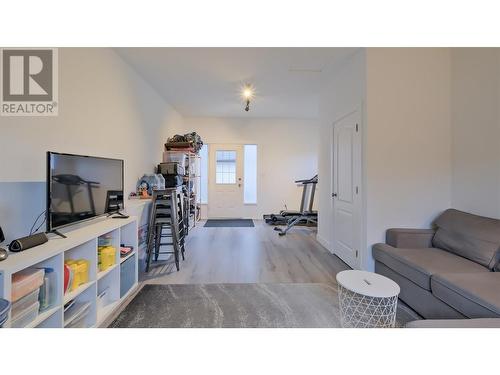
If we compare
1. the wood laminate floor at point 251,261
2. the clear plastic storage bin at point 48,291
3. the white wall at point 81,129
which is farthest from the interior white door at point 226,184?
the clear plastic storage bin at point 48,291

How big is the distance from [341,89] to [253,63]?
1.28m

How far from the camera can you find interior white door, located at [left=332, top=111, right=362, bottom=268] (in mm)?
2771

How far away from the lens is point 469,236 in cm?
201

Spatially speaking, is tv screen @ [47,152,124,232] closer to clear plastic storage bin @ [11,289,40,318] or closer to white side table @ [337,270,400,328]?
clear plastic storage bin @ [11,289,40,318]

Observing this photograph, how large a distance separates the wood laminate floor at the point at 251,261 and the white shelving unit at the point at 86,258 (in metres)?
0.58

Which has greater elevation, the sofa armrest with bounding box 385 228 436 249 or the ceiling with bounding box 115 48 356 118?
the ceiling with bounding box 115 48 356 118

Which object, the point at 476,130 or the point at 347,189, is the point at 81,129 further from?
the point at 476,130

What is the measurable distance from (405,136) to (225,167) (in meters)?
4.38

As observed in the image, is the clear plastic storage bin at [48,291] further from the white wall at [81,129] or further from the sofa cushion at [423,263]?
the sofa cushion at [423,263]

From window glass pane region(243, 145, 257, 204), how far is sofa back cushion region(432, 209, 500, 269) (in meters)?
4.32

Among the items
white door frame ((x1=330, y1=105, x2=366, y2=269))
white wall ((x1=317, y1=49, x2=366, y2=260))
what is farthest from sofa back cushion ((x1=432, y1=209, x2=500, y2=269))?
white wall ((x1=317, y1=49, x2=366, y2=260))

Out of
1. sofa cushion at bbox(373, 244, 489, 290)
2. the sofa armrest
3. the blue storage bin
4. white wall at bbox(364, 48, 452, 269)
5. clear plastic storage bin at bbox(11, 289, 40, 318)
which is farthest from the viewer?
white wall at bbox(364, 48, 452, 269)

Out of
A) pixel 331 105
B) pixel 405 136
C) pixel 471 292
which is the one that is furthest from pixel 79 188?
pixel 331 105

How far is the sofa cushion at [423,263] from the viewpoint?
5.77 ft
